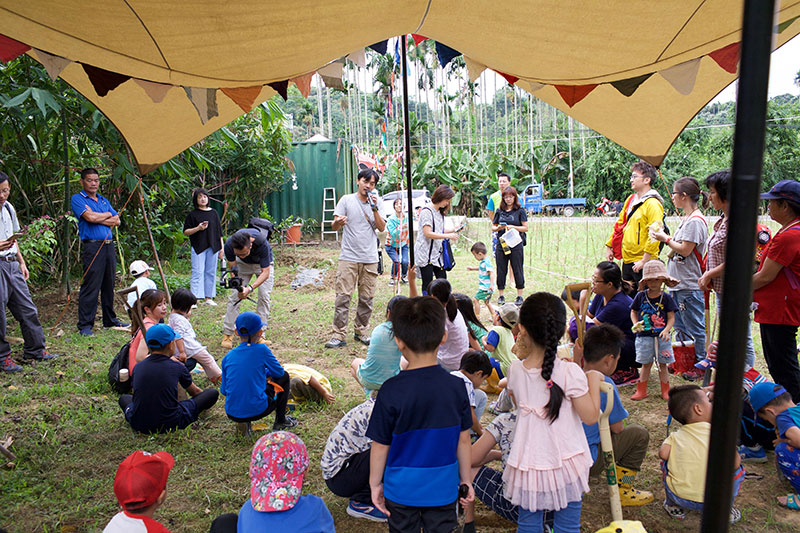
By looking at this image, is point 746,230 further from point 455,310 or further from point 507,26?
point 455,310

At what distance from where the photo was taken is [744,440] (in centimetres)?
323

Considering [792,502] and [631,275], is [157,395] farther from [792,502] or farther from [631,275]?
[631,275]

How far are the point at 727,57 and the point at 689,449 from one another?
2.10 m

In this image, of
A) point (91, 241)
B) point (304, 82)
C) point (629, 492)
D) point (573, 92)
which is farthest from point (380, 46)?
point (91, 241)

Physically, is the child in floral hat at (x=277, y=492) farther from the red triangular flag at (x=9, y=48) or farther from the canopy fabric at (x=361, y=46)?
the red triangular flag at (x=9, y=48)

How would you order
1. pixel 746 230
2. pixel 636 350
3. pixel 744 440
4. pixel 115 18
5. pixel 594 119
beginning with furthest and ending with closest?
pixel 636 350 < pixel 594 119 < pixel 744 440 < pixel 115 18 < pixel 746 230

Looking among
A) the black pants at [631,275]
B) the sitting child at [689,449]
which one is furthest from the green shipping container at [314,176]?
the sitting child at [689,449]

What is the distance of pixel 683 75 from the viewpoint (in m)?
3.20

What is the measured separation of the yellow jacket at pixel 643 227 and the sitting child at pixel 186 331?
3.83 m


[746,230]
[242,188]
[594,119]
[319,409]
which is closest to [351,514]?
[319,409]

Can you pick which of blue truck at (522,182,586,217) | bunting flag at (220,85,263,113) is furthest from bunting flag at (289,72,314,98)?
blue truck at (522,182,586,217)

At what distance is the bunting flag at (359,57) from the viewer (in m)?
3.56

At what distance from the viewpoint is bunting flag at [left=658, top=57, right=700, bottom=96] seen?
10.3 feet

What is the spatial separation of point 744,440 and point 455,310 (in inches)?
74.7
